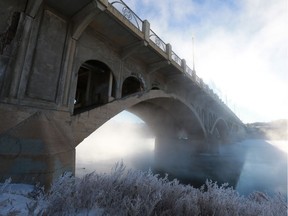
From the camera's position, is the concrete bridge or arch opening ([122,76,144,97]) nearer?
the concrete bridge

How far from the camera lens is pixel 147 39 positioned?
10547mm

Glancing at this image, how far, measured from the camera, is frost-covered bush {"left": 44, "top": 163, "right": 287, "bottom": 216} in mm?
2315

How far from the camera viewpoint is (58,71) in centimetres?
724

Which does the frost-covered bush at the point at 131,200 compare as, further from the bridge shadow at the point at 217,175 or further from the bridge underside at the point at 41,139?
the bridge shadow at the point at 217,175

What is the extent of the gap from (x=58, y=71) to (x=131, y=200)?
20.5ft

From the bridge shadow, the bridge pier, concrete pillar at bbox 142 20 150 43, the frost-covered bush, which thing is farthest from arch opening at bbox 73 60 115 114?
the bridge shadow

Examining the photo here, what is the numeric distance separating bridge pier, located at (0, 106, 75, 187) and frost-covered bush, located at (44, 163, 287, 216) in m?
2.63

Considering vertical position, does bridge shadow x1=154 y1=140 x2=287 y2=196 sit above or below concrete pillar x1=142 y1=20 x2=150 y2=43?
below

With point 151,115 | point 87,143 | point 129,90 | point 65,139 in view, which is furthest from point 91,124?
point 87,143

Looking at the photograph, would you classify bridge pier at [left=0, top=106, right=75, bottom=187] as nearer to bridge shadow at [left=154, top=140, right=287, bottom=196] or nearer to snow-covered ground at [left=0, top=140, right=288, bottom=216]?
snow-covered ground at [left=0, top=140, right=288, bottom=216]

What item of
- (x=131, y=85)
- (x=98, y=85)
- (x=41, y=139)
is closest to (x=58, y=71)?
(x=41, y=139)

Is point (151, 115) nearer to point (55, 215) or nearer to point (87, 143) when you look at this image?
point (55, 215)

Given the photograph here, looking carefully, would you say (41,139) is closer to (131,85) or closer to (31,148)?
(31,148)

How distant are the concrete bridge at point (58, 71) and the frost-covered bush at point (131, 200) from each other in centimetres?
301
